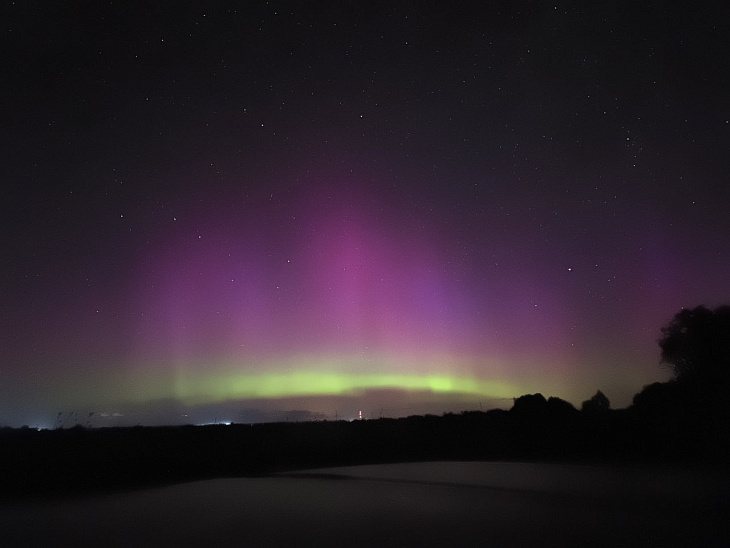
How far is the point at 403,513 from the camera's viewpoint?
9.57 meters

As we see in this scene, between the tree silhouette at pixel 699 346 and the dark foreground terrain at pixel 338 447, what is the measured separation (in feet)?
18.7

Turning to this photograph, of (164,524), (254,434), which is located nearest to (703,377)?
(254,434)

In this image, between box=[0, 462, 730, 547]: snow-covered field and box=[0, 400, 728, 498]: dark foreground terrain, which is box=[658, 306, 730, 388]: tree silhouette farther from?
box=[0, 462, 730, 547]: snow-covered field

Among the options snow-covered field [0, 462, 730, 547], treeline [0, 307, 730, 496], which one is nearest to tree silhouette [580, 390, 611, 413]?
treeline [0, 307, 730, 496]

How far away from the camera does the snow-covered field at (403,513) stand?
7.74 meters

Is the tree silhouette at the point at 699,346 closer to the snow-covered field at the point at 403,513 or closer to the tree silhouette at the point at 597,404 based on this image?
the tree silhouette at the point at 597,404

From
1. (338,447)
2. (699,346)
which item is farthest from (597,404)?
(338,447)

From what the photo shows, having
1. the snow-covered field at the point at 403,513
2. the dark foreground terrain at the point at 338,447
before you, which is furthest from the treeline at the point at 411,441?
the snow-covered field at the point at 403,513

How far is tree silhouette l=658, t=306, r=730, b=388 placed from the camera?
27.3 m

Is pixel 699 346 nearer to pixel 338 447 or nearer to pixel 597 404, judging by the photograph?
pixel 597 404

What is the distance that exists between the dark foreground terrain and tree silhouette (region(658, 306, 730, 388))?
569cm

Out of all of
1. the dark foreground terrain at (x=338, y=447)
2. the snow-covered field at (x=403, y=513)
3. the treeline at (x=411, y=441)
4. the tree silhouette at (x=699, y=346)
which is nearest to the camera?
the snow-covered field at (x=403, y=513)

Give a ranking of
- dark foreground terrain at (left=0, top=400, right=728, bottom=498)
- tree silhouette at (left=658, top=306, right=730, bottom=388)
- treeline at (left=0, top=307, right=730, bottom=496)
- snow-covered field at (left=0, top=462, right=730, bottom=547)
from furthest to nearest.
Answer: tree silhouette at (left=658, top=306, right=730, bottom=388) → treeline at (left=0, top=307, right=730, bottom=496) → dark foreground terrain at (left=0, top=400, right=728, bottom=498) → snow-covered field at (left=0, top=462, right=730, bottom=547)

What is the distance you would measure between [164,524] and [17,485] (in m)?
8.20
